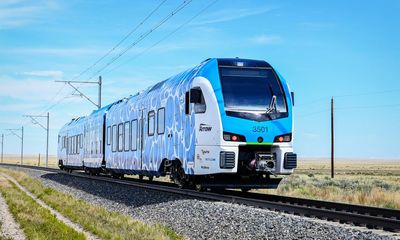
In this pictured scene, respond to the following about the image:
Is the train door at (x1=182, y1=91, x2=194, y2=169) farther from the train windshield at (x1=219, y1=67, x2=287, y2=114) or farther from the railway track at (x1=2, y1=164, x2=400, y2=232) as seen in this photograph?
the train windshield at (x1=219, y1=67, x2=287, y2=114)

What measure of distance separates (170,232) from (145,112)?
1131 centimetres

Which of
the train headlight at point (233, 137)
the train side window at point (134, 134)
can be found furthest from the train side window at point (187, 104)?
the train side window at point (134, 134)

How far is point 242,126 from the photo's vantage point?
590 inches

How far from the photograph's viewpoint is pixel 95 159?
31875 millimetres

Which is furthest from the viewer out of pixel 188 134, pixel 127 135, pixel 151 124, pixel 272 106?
pixel 127 135

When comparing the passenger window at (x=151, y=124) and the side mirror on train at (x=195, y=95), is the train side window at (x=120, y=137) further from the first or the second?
the side mirror on train at (x=195, y=95)

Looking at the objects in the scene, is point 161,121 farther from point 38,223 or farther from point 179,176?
point 38,223

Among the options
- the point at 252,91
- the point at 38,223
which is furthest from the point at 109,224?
the point at 252,91

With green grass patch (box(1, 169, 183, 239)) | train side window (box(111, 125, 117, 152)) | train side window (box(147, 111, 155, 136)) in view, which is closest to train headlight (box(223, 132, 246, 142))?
green grass patch (box(1, 169, 183, 239))

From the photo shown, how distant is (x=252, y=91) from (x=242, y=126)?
117 centimetres

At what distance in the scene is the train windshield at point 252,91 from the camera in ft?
50.2

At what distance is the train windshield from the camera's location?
15305mm

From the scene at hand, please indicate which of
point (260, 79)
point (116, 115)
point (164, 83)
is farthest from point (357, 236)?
point (116, 115)

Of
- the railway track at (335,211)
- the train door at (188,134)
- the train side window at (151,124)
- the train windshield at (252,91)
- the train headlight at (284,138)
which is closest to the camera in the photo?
the railway track at (335,211)
